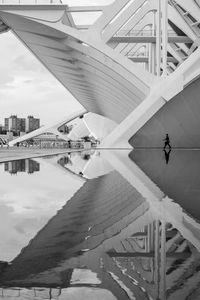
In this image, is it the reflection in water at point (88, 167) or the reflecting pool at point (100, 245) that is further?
the reflection in water at point (88, 167)

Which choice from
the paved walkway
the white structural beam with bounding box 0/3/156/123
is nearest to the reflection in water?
the paved walkway

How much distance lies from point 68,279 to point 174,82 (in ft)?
57.7

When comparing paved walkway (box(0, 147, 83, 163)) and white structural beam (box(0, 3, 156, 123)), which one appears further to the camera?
white structural beam (box(0, 3, 156, 123))

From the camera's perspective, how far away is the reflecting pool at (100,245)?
2.11 metres

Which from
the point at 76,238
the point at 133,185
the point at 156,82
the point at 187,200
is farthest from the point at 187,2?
the point at 76,238

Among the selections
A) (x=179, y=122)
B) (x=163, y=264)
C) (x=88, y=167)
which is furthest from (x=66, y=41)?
(x=163, y=264)

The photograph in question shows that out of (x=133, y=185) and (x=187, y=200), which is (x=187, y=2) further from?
(x=187, y=200)

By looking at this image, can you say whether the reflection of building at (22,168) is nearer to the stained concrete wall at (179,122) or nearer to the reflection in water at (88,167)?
the reflection in water at (88,167)

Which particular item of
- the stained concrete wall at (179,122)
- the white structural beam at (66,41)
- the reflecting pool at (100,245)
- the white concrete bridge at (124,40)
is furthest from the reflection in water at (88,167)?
the stained concrete wall at (179,122)

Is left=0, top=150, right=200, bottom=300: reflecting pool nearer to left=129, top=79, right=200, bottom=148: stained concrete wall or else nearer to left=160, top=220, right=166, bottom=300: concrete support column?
left=160, top=220, right=166, bottom=300: concrete support column

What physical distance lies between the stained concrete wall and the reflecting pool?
17100 mm

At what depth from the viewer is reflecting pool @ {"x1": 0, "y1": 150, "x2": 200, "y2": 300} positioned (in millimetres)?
2105

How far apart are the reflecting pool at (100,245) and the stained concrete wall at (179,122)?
17.1 meters

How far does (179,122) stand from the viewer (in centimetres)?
2508
